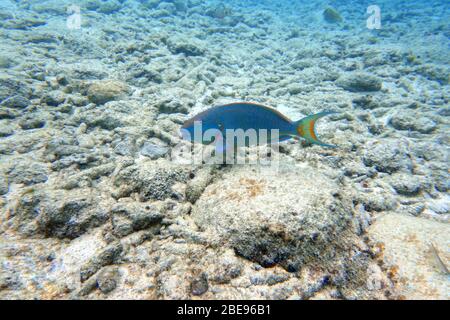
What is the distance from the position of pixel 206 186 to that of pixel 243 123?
27.1 inches

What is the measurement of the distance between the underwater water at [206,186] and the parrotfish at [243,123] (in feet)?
0.19

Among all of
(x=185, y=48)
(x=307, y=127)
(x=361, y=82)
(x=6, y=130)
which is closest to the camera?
(x=307, y=127)

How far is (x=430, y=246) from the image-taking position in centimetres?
180

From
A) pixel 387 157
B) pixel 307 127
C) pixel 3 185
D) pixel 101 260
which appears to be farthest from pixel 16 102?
pixel 387 157

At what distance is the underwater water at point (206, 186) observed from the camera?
164 centimetres

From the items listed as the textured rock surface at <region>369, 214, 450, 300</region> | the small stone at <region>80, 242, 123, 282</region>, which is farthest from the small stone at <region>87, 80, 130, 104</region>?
the textured rock surface at <region>369, 214, 450, 300</region>

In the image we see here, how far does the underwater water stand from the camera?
164cm

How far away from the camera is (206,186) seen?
2.32 metres

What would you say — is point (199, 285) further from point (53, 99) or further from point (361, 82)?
point (361, 82)

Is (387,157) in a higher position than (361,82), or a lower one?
lower

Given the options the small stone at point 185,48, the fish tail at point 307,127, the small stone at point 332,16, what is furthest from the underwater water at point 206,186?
the small stone at point 332,16

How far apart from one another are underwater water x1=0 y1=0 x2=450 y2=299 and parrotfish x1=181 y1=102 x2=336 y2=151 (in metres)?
0.06

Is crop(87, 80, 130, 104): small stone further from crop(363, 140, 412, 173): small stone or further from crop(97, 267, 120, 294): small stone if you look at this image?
crop(363, 140, 412, 173): small stone

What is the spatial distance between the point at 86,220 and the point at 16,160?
149 cm
